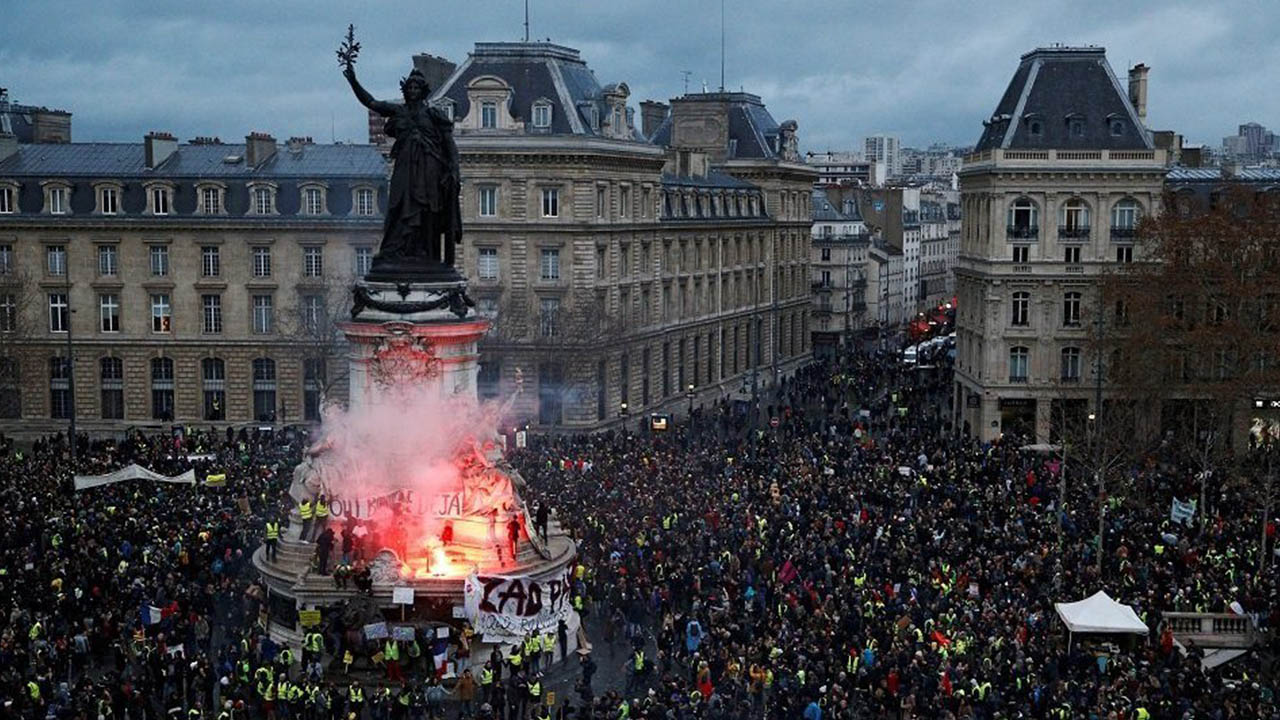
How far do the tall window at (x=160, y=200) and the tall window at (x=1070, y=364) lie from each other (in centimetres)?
4147

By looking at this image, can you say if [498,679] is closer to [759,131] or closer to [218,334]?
[218,334]

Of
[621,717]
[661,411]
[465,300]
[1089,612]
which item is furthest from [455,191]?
[661,411]

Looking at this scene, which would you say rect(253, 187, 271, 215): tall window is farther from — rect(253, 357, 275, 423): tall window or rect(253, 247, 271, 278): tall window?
rect(253, 357, 275, 423): tall window

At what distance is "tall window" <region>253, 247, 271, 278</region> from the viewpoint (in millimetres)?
67938

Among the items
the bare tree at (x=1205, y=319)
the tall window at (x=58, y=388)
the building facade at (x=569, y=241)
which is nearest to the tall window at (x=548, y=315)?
the building facade at (x=569, y=241)

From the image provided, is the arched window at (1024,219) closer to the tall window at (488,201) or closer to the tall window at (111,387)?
the tall window at (488,201)

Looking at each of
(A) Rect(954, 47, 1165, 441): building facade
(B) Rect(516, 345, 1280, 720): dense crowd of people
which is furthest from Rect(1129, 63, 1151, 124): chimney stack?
(B) Rect(516, 345, 1280, 720): dense crowd of people

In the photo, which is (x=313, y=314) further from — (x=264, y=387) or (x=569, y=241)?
(x=569, y=241)

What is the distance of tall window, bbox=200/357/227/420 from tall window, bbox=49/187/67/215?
9406 millimetres

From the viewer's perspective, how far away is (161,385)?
225 feet

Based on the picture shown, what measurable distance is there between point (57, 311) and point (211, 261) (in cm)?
740

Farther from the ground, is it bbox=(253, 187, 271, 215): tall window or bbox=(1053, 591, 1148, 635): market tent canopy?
bbox=(253, 187, 271, 215): tall window

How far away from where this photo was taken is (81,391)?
225ft

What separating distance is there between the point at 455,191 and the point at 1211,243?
3632cm
